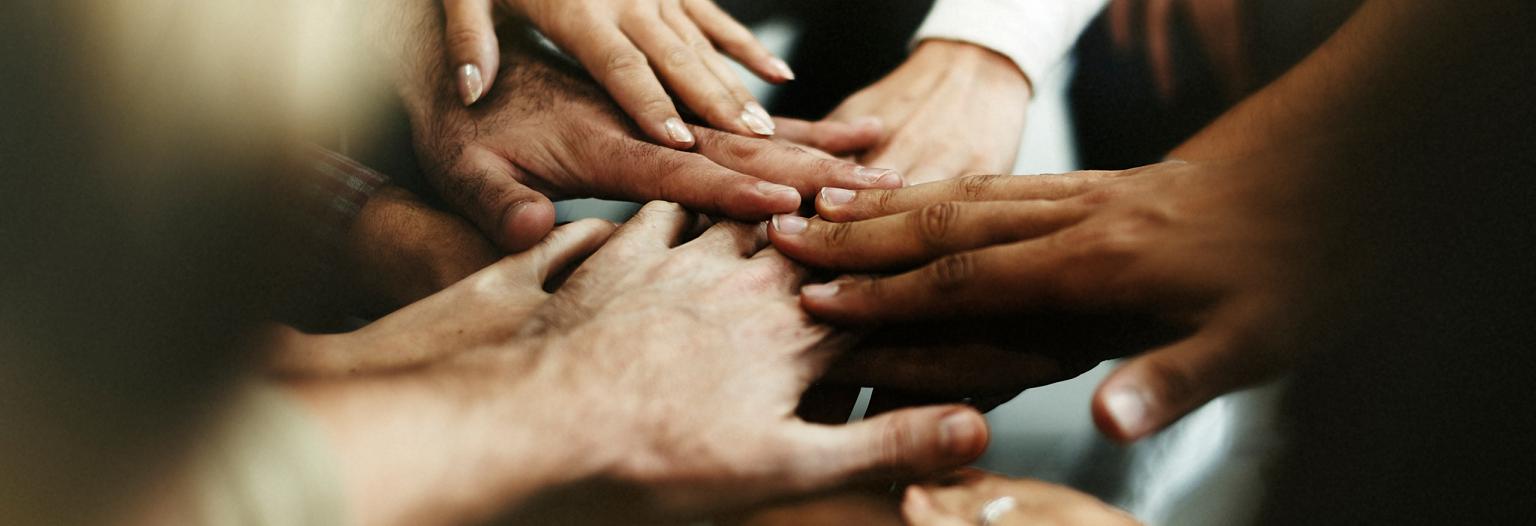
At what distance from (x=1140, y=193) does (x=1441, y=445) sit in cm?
19

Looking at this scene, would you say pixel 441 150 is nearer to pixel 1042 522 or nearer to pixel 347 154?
pixel 347 154

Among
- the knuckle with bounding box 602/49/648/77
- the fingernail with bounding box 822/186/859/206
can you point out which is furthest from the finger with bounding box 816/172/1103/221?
the knuckle with bounding box 602/49/648/77

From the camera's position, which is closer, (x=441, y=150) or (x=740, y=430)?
(x=740, y=430)

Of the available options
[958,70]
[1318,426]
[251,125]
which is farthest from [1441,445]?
[251,125]

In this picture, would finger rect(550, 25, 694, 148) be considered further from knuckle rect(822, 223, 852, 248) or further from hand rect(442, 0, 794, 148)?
knuckle rect(822, 223, 852, 248)

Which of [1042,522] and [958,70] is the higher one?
[958,70]

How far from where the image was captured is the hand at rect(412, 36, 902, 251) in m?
0.53

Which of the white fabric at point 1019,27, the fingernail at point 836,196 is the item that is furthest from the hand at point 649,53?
the white fabric at point 1019,27

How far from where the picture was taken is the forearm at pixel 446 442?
1.11 feet

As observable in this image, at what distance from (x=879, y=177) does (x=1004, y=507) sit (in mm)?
260

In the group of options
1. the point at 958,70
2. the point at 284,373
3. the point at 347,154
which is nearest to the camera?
the point at 284,373

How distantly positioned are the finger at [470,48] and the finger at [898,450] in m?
0.38

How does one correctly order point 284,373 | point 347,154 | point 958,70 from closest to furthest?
point 284,373, point 347,154, point 958,70

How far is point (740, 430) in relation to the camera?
0.42 metres
